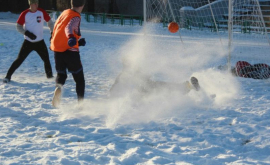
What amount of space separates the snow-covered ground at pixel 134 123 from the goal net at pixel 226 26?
198 cm

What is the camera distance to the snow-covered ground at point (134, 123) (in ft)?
12.3

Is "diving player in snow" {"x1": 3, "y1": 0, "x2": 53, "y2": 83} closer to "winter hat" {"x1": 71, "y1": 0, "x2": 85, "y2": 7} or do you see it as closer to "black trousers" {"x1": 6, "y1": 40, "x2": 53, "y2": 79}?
"black trousers" {"x1": 6, "y1": 40, "x2": 53, "y2": 79}

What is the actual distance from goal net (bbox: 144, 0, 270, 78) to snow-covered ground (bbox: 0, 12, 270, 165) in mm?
1977

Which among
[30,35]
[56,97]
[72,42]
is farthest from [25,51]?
[72,42]

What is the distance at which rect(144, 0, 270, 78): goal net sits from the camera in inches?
388

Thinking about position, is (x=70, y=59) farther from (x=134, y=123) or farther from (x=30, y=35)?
(x=30, y=35)

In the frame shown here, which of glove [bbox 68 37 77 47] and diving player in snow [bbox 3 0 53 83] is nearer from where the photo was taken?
glove [bbox 68 37 77 47]

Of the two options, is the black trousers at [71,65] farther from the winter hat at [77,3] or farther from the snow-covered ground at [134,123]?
the winter hat at [77,3]

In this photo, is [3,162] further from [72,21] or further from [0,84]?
Result: [0,84]

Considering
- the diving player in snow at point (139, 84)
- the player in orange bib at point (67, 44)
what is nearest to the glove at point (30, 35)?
the player in orange bib at point (67, 44)

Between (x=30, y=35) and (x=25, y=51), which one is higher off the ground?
(x=30, y=35)

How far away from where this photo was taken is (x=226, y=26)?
703 inches

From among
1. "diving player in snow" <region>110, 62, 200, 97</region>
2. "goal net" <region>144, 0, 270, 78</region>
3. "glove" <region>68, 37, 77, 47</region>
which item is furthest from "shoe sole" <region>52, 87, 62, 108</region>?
"goal net" <region>144, 0, 270, 78</region>

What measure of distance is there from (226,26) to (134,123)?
14.1 m
